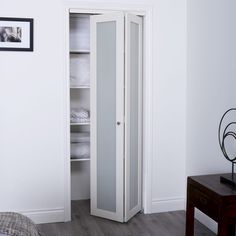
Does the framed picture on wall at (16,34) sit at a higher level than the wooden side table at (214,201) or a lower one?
higher

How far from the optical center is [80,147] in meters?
4.35

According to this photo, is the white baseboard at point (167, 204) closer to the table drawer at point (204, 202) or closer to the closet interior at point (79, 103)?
the closet interior at point (79, 103)

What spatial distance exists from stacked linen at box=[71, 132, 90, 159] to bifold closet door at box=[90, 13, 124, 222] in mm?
361

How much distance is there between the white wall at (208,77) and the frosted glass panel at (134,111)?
21.3 inches

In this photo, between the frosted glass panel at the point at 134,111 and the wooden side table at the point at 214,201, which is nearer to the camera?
the wooden side table at the point at 214,201

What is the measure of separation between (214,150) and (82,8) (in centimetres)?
181

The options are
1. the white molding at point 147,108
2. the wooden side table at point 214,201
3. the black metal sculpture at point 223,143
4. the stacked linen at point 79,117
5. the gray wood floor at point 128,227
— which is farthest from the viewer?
the stacked linen at point 79,117

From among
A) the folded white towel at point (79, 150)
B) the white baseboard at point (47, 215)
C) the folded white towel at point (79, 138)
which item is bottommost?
the white baseboard at point (47, 215)

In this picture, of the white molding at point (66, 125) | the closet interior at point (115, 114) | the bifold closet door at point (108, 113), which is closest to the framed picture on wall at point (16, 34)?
the white molding at point (66, 125)

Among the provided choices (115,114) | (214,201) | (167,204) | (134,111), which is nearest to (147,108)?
(134,111)

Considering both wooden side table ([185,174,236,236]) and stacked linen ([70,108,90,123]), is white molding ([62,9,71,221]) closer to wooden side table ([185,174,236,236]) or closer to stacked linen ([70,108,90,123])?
stacked linen ([70,108,90,123])

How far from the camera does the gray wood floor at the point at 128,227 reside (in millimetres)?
3607

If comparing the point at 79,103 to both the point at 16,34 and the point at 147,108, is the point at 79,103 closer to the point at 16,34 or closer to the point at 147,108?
the point at 147,108

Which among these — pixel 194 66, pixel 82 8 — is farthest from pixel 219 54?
pixel 82 8
